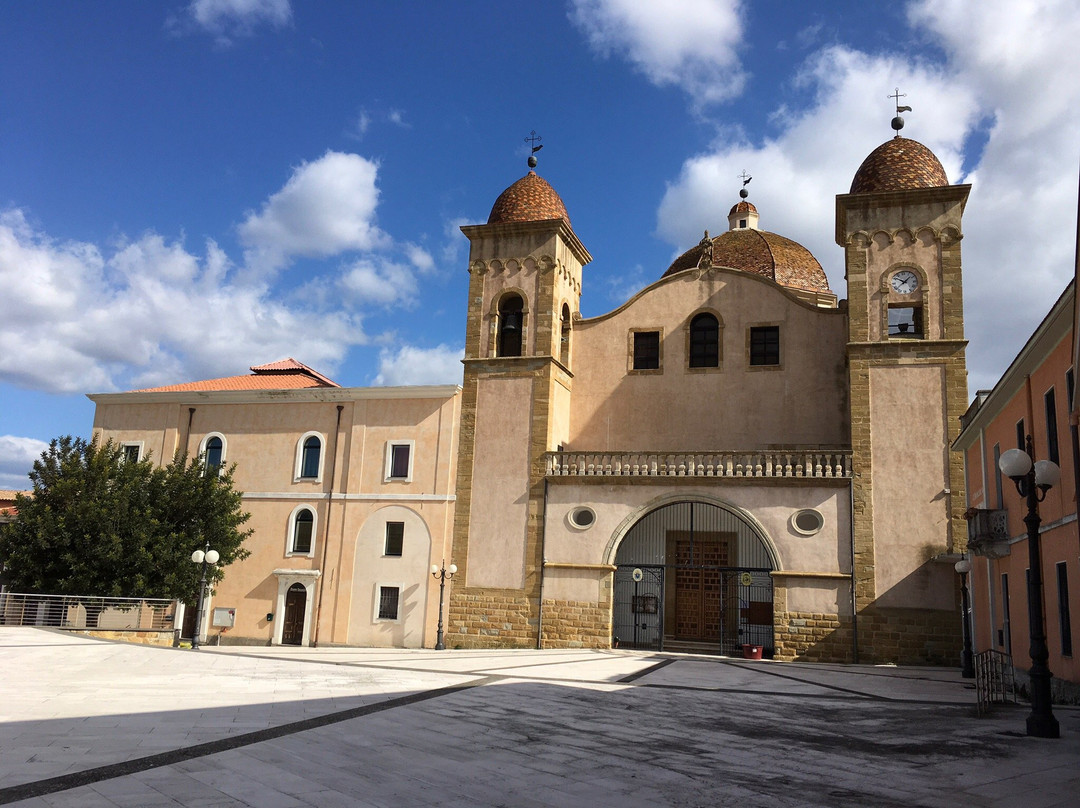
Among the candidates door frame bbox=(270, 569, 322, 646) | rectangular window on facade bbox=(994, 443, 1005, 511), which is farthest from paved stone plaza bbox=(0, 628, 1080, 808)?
door frame bbox=(270, 569, 322, 646)

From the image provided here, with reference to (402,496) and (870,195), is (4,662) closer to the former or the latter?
(402,496)

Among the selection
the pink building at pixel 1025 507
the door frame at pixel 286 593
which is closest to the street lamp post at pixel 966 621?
the pink building at pixel 1025 507

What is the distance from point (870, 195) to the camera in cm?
2458

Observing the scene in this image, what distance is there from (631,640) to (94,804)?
21226 mm

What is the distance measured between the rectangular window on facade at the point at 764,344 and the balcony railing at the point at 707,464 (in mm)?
3516

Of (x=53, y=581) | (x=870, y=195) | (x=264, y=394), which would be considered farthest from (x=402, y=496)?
(x=870, y=195)

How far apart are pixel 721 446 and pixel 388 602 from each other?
11299 mm

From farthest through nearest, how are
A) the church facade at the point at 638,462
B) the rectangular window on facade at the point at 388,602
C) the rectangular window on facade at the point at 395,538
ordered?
the rectangular window on facade at the point at 395,538
the rectangular window on facade at the point at 388,602
the church facade at the point at 638,462

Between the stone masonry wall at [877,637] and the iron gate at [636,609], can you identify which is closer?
the stone masonry wall at [877,637]

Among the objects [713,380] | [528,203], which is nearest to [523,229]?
[528,203]

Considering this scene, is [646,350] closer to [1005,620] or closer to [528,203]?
[528,203]

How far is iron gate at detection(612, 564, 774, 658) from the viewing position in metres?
24.7

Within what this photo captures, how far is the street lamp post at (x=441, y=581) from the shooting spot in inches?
989

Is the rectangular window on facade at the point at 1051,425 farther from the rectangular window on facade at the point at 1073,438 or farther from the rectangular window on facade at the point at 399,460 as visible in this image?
the rectangular window on facade at the point at 399,460
